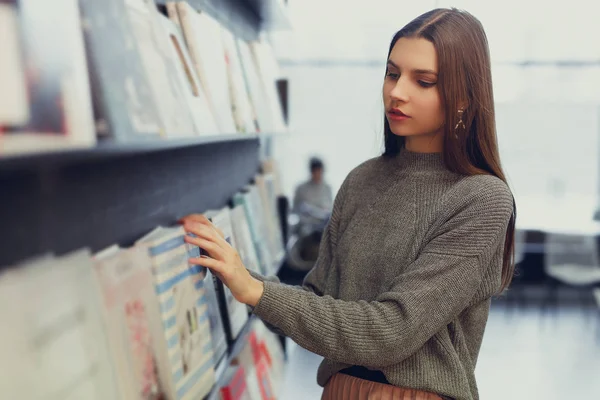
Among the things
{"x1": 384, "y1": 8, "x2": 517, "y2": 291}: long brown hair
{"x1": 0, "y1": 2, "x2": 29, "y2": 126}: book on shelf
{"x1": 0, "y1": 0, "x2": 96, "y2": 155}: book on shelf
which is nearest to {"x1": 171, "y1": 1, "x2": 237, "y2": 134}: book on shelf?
{"x1": 384, "y1": 8, "x2": 517, "y2": 291}: long brown hair

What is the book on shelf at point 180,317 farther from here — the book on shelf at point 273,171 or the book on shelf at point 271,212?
the book on shelf at point 273,171

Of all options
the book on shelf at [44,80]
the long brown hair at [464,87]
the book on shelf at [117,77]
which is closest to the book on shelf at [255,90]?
the long brown hair at [464,87]

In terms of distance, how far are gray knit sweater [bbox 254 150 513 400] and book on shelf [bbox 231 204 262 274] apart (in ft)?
1.49

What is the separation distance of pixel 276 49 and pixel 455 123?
226 inches

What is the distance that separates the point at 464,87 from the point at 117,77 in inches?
33.6

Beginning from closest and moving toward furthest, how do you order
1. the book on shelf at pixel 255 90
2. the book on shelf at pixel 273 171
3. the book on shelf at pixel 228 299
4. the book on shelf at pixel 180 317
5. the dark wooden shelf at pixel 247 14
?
1. the book on shelf at pixel 180 317
2. the book on shelf at pixel 228 299
3. the book on shelf at pixel 255 90
4. the dark wooden shelf at pixel 247 14
5. the book on shelf at pixel 273 171

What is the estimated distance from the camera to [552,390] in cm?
414

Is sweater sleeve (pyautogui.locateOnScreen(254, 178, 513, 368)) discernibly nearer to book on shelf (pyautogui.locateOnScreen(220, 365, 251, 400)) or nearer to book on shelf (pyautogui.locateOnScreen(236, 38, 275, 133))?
book on shelf (pyautogui.locateOnScreen(220, 365, 251, 400))

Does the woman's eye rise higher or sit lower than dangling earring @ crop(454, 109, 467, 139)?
higher

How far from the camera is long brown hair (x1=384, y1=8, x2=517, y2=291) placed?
1462mm

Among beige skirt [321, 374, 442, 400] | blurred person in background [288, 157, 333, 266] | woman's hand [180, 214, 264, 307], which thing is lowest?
blurred person in background [288, 157, 333, 266]

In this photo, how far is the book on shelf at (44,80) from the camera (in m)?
0.64

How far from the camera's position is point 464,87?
1475 millimetres

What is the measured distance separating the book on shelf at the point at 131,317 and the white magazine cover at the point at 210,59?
507 millimetres
